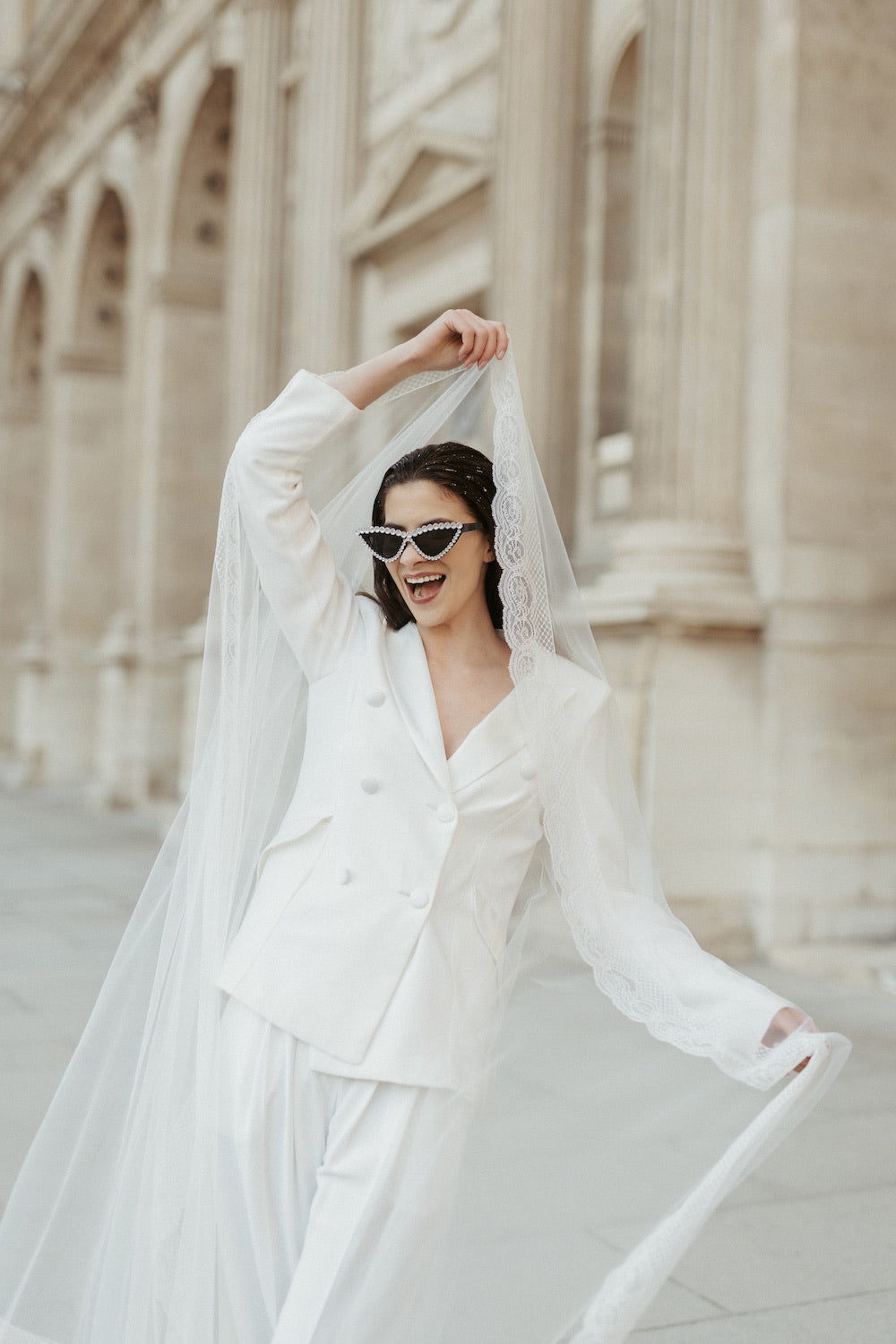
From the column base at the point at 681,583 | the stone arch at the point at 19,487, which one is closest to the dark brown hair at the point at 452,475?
the column base at the point at 681,583

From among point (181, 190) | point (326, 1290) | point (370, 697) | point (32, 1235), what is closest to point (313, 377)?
point (370, 697)

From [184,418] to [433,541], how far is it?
14.7 metres

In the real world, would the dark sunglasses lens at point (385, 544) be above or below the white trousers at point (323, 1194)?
above

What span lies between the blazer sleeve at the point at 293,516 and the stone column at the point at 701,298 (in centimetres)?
503

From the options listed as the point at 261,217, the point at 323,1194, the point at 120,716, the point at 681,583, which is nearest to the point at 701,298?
the point at 681,583

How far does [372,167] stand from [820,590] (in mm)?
6345

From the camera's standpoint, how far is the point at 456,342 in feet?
7.70

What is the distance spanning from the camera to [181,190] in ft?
53.1

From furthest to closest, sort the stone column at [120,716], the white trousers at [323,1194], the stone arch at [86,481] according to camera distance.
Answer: the stone arch at [86,481] < the stone column at [120,716] < the white trousers at [323,1194]

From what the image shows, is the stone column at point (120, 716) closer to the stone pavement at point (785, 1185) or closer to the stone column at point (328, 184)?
the stone column at point (328, 184)

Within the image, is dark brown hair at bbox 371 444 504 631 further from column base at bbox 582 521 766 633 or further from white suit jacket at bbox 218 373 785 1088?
column base at bbox 582 521 766 633

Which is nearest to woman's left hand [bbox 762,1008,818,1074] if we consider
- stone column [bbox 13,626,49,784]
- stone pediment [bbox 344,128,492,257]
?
stone pediment [bbox 344,128,492,257]

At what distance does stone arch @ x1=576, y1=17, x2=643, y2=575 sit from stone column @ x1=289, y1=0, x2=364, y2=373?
317 centimetres

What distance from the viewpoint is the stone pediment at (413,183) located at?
1038cm
